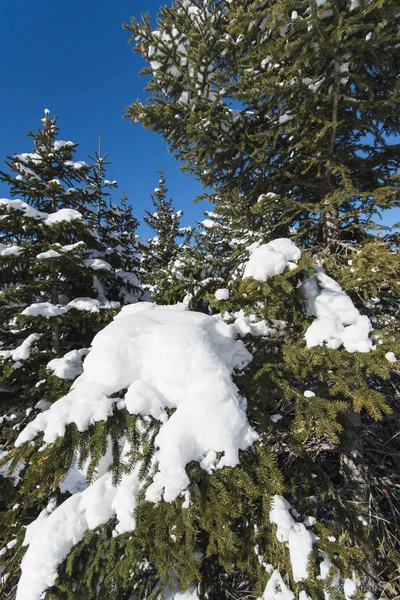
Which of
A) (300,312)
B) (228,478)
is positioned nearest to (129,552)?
(228,478)

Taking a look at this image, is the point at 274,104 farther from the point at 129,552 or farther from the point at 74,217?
the point at 129,552

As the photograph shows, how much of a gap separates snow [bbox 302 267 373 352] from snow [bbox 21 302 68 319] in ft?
13.7

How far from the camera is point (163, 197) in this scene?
48.6ft

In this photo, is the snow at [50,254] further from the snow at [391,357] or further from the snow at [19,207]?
the snow at [391,357]

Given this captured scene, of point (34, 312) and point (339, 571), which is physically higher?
point (34, 312)

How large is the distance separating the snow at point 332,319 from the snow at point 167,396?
1.02m

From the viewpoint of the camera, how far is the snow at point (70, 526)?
88.0 inches

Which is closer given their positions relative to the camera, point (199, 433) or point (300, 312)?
point (199, 433)

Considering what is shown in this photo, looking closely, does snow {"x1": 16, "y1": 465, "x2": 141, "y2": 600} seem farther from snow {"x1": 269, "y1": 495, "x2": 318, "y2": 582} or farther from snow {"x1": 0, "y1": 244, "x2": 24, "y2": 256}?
snow {"x1": 0, "y1": 244, "x2": 24, "y2": 256}

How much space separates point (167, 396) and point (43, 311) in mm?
3587

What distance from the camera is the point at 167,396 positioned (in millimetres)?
2123

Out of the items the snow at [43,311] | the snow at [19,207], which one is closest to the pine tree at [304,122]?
the snow at [19,207]

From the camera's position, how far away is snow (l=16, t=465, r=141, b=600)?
7.34 feet

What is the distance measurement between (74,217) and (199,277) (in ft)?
8.75
